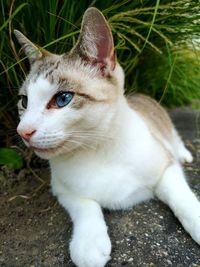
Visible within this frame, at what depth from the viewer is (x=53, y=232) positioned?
5.25 ft

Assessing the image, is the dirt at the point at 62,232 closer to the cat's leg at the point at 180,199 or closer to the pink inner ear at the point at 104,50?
the cat's leg at the point at 180,199

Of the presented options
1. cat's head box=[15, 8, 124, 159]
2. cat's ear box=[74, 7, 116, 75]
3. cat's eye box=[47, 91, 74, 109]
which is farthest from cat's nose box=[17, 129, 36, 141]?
cat's ear box=[74, 7, 116, 75]

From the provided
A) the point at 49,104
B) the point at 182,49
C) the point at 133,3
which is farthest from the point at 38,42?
the point at 182,49

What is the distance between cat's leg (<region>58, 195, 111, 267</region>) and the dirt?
0.07 m

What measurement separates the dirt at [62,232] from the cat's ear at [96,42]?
0.57 metres

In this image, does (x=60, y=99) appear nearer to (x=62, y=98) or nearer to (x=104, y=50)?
(x=62, y=98)

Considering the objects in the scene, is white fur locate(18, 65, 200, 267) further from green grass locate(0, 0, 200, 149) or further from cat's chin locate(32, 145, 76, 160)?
green grass locate(0, 0, 200, 149)

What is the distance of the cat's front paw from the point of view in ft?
4.31

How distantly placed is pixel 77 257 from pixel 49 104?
1.63 ft

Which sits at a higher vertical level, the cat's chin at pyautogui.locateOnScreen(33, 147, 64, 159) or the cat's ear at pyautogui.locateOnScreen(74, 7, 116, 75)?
the cat's ear at pyautogui.locateOnScreen(74, 7, 116, 75)

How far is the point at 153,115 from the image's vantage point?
2.13m

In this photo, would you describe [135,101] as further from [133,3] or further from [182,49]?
[133,3]

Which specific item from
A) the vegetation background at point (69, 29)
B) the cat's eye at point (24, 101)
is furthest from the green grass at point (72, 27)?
the cat's eye at point (24, 101)

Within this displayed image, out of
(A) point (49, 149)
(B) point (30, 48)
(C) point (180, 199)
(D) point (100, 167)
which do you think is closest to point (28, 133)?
(A) point (49, 149)
